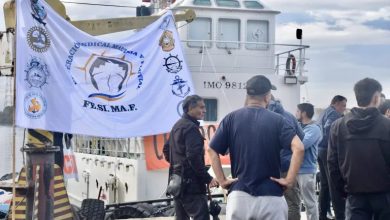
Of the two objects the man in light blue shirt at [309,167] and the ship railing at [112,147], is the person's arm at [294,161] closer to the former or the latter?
the man in light blue shirt at [309,167]

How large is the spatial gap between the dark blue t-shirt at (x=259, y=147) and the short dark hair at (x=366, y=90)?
694 millimetres

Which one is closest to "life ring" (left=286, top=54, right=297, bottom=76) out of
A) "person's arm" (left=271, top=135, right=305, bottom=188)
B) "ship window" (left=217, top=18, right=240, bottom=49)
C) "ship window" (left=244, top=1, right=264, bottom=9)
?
"ship window" (left=217, top=18, right=240, bottom=49)

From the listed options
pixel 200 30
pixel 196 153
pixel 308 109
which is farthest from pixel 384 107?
pixel 200 30

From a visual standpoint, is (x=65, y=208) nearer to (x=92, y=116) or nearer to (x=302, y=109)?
(x=92, y=116)

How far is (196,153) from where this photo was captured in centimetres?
655

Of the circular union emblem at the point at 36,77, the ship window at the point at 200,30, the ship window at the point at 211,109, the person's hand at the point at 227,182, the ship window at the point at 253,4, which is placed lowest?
the person's hand at the point at 227,182

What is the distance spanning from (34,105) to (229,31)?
9116mm

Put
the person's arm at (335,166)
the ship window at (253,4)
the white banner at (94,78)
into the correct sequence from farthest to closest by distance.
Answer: the ship window at (253,4)
the white banner at (94,78)
the person's arm at (335,166)

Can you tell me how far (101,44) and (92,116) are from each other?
1.06 meters

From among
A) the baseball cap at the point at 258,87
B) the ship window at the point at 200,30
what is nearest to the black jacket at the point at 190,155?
the baseball cap at the point at 258,87

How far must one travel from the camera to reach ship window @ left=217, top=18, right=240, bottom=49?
16347 mm

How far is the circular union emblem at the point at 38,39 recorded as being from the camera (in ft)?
26.5

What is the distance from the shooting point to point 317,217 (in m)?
8.17

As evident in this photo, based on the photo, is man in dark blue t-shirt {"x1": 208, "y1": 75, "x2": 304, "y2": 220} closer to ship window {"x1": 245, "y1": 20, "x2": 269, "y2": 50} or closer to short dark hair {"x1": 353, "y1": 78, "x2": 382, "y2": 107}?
short dark hair {"x1": 353, "y1": 78, "x2": 382, "y2": 107}
